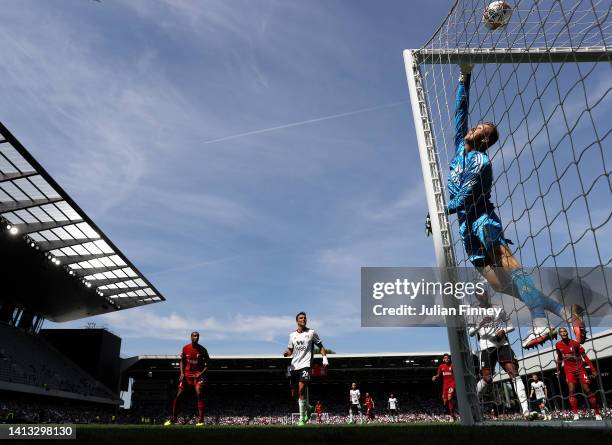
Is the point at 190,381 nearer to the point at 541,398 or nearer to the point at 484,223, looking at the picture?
the point at 541,398

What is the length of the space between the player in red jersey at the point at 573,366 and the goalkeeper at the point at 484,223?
0.48 m

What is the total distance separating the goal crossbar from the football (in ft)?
0.89

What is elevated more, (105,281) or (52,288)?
(105,281)

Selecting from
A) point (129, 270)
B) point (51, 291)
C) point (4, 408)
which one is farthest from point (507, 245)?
point (51, 291)

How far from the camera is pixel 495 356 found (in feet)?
18.7

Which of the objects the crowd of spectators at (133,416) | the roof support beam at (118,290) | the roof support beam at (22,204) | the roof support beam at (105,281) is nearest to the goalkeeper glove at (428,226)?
Result: the roof support beam at (22,204)

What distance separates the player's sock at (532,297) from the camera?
4148mm

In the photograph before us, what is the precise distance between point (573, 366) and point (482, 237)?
2.86 m

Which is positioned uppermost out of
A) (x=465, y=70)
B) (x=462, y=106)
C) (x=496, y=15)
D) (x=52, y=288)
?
(x=52, y=288)

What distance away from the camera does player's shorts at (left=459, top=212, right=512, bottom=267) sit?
4.86 m

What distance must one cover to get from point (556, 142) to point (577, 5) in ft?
3.82

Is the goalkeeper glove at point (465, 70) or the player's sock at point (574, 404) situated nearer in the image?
the player's sock at point (574, 404)

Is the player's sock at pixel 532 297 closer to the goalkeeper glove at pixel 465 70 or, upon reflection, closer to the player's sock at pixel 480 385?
the player's sock at pixel 480 385

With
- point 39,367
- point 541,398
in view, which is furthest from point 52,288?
point 541,398
